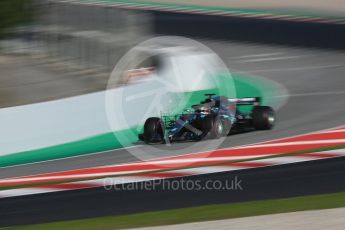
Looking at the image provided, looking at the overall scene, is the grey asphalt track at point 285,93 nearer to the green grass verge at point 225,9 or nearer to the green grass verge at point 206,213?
the green grass verge at point 206,213

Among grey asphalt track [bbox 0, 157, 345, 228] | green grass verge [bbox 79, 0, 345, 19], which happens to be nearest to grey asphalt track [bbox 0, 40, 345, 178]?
grey asphalt track [bbox 0, 157, 345, 228]

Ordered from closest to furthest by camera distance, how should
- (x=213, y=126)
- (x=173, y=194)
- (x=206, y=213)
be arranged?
(x=206, y=213) → (x=173, y=194) → (x=213, y=126)

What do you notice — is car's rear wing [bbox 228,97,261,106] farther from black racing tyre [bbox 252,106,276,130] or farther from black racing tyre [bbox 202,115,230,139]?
black racing tyre [bbox 202,115,230,139]

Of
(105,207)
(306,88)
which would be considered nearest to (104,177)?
(105,207)

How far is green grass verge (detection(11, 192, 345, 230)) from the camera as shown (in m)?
8.46

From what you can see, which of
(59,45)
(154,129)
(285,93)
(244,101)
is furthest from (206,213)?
(59,45)

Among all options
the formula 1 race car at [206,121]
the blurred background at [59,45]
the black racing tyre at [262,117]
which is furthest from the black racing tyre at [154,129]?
the blurred background at [59,45]

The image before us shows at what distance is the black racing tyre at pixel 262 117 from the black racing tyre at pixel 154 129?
174 centimetres

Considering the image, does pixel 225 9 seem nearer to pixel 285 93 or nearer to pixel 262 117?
pixel 285 93

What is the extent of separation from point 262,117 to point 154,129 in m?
2.05

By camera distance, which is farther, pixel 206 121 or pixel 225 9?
pixel 225 9

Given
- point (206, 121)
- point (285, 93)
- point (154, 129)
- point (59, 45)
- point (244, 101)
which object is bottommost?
point (285, 93)

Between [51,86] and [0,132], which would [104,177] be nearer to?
[0,132]

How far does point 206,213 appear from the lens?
8.69 metres
